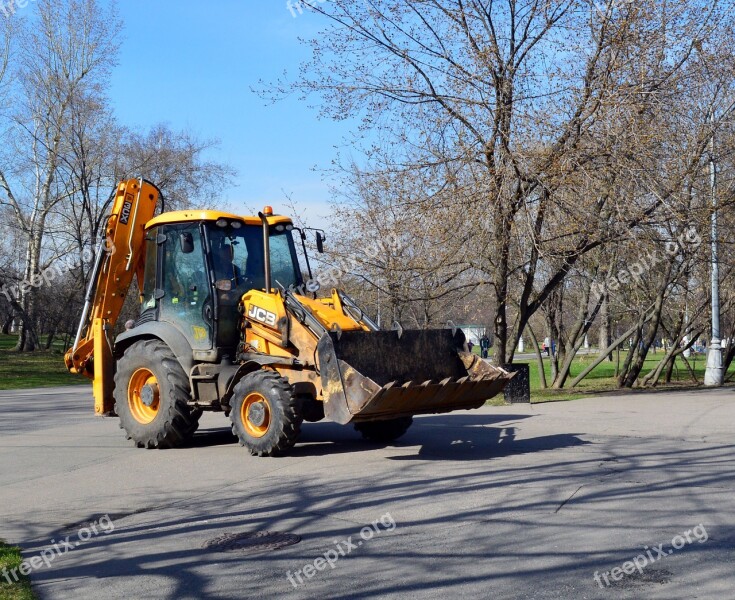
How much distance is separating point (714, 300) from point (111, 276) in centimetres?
1725

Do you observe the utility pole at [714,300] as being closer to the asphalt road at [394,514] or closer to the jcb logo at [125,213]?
the asphalt road at [394,514]

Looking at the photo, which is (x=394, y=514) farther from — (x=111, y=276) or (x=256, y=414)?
(x=111, y=276)

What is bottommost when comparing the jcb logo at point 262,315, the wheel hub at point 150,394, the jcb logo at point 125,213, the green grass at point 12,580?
the green grass at point 12,580

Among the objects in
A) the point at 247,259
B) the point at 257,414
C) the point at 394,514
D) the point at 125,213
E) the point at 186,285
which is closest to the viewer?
the point at 394,514

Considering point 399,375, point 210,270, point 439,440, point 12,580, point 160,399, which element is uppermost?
point 210,270

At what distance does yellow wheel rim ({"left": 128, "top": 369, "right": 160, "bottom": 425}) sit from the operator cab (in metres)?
0.87

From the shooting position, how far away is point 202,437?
546 inches

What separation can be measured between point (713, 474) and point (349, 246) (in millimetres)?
12383

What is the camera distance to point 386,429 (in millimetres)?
12773

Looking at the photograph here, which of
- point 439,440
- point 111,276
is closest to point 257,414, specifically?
point 439,440

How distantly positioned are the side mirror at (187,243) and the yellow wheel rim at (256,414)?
2.40 m

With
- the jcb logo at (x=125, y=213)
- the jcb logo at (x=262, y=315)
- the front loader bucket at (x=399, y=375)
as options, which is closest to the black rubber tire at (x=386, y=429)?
the front loader bucket at (x=399, y=375)

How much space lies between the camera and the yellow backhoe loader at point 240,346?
35.0 feet

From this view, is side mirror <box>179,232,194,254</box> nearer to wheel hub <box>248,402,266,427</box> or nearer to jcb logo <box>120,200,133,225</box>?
jcb logo <box>120,200,133,225</box>
